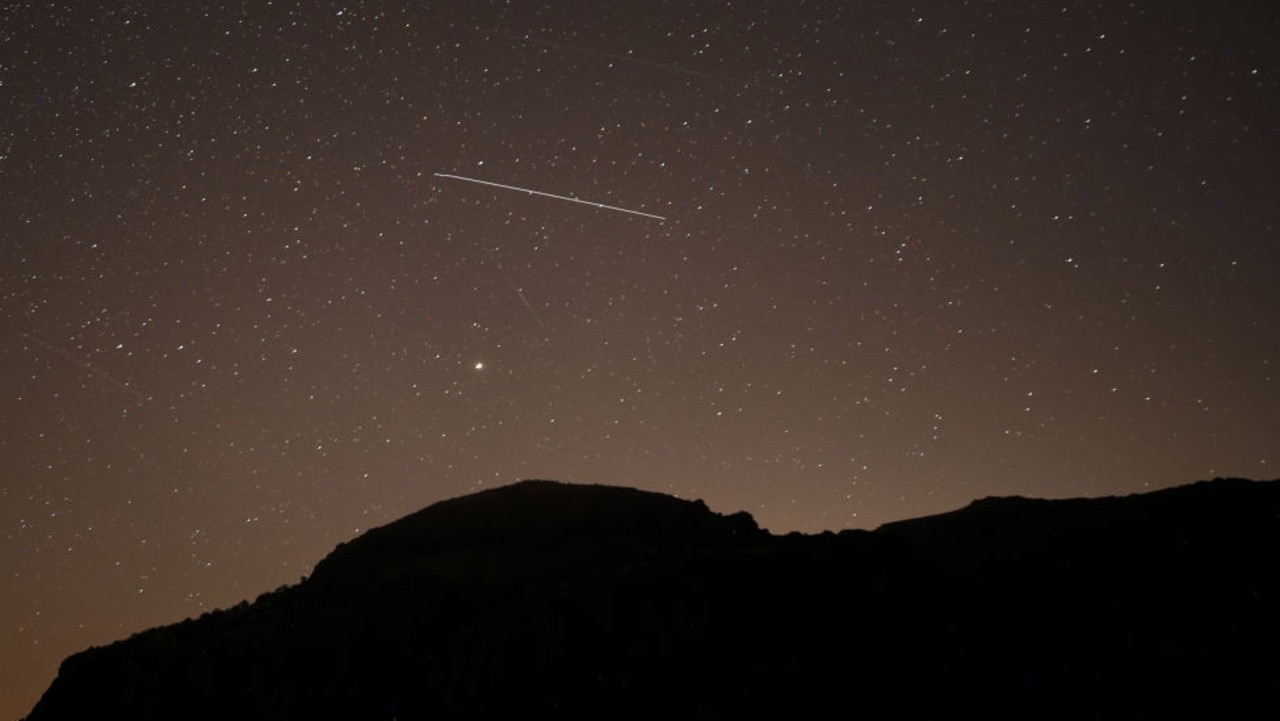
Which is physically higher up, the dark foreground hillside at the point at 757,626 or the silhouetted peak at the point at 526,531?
the silhouetted peak at the point at 526,531

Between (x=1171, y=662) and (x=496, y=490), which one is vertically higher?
(x=496, y=490)

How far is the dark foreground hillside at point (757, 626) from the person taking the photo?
15930mm

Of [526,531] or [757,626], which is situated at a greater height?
[526,531]

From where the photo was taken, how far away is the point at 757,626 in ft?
56.2

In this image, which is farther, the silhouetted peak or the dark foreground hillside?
the silhouetted peak

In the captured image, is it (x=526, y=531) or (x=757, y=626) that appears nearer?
(x=757, y=626)

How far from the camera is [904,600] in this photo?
18.0 metres

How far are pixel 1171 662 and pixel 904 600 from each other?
5.10 m

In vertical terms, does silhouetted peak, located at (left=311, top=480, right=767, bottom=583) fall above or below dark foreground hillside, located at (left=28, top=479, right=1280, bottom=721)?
above

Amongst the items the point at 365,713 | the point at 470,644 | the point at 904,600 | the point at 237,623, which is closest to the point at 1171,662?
the point at 904,600

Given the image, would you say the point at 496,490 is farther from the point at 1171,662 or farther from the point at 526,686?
the point at 1171,662

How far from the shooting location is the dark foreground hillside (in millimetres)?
15930

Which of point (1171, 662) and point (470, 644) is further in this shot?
point (470, 644)

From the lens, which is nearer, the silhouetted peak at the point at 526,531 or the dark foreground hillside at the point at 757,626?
the dark foreground hillside at the point at 757,626
